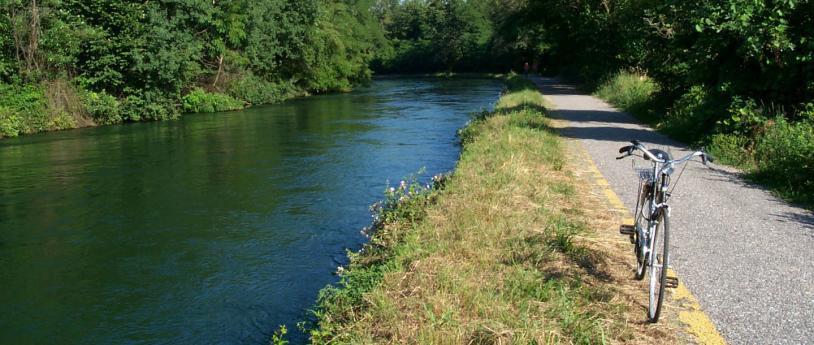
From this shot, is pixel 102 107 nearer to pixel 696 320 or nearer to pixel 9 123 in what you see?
pixel 9 123

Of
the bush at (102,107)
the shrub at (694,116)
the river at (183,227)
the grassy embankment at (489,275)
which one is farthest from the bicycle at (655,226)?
the bush at (102,107)

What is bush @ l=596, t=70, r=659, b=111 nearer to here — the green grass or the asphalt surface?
the green grass

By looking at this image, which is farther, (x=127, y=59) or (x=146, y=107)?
(x=146, y=107)

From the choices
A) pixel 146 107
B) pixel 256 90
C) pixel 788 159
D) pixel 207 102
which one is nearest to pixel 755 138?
pixel 788 159

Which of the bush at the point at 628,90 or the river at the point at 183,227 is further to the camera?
the bush at the point at 628,90

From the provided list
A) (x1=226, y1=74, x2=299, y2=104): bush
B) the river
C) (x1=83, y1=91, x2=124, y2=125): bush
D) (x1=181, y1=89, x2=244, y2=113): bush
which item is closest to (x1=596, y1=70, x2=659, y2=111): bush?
the river

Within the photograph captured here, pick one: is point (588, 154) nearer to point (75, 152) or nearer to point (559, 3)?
point (75, 152)

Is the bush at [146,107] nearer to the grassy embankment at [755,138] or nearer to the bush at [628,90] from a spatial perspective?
the bush at [628,90]

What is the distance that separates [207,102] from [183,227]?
24551 millimetres

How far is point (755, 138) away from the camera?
12031 millimetres

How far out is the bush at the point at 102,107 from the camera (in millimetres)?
27047

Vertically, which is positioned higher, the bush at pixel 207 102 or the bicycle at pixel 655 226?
the bicycle at pixel 655 226

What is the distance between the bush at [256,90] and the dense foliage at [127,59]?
0.20ft

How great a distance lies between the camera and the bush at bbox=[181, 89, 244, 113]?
32938mm
